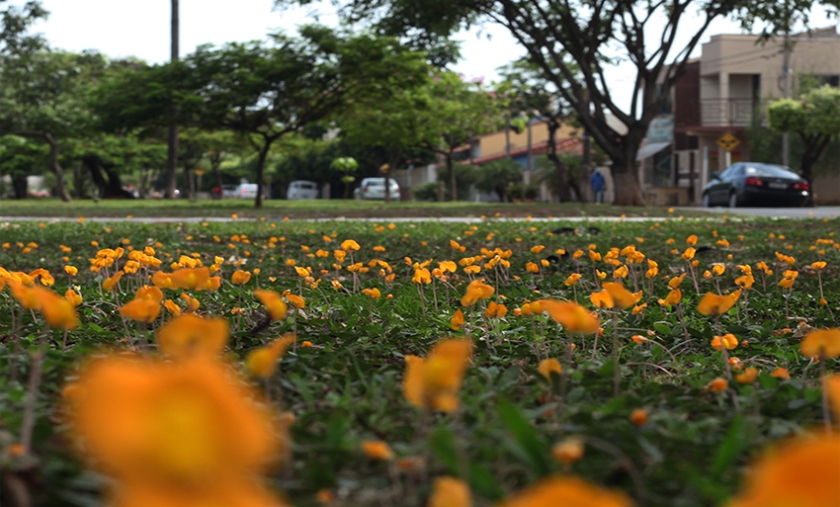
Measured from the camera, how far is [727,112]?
126ft

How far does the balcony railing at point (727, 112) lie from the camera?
3806 centimetres

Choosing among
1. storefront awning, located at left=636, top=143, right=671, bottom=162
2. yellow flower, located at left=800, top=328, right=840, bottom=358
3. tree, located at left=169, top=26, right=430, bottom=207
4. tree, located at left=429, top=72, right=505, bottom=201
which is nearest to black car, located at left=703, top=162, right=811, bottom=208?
tree, located at left=169, top=26, right=430, bottom=207

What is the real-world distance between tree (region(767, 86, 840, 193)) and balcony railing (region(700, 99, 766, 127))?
4.63 m

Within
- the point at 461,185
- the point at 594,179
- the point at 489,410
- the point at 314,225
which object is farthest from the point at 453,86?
the point at 489,410

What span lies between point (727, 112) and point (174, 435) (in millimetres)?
39808

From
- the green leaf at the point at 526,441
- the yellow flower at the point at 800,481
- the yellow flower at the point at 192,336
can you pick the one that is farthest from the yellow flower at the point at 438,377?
the yellow flower at the point at 800,481

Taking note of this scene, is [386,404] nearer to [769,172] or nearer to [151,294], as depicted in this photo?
[151,294]

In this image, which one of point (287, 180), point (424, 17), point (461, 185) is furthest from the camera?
point (287, 180)

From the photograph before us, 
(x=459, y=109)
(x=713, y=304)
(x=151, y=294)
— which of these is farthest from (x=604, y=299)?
(x=459, y=109)

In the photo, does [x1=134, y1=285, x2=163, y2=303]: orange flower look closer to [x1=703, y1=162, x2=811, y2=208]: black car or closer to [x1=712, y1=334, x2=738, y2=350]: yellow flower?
[x1=712, y1=334, x2=738, y2=350]: yellow flower

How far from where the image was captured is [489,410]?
1893 mm

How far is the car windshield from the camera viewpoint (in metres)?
23.4

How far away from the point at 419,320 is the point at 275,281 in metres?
1.65

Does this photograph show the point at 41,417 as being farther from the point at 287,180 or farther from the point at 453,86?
the point at 287,180
